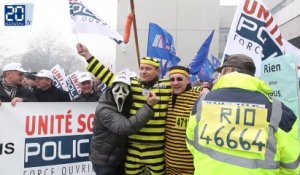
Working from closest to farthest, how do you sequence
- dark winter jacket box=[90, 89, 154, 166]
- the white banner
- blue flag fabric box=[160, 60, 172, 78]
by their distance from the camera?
dark winter jacket box=[90, 89, 154, 166] < the white banner < blue flag fabric box=[160, 60, 172, 78]

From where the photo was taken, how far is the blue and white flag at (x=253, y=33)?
369 centimetres

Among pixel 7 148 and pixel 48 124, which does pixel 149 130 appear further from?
pixel 7 148

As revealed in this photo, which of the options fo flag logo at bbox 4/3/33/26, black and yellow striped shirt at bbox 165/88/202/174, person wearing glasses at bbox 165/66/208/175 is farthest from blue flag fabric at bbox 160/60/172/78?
fo flag logo at bbox 4/3/33/26

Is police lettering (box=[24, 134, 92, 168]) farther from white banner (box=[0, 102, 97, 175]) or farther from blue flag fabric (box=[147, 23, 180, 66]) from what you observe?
blue flag fabric (box=[147, 23, 180, 66])

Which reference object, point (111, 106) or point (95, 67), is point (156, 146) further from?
point (95, 67)

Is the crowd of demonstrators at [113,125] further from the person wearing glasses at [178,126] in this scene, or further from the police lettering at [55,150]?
the police lettering at [55,150]

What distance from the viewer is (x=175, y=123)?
11.3 ft

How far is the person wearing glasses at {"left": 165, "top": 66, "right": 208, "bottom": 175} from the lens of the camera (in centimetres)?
343

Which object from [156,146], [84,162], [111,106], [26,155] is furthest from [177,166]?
[26,155]

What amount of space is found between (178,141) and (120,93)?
74 cm

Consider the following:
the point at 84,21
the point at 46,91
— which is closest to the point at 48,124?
the point at 84,21

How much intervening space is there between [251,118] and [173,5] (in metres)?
15.2

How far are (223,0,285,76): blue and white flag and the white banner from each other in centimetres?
190

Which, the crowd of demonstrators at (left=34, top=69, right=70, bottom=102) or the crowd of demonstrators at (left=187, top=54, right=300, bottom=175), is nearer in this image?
the crowd of demonstrators at (left=187, top=54, right=300, bottom=175)
